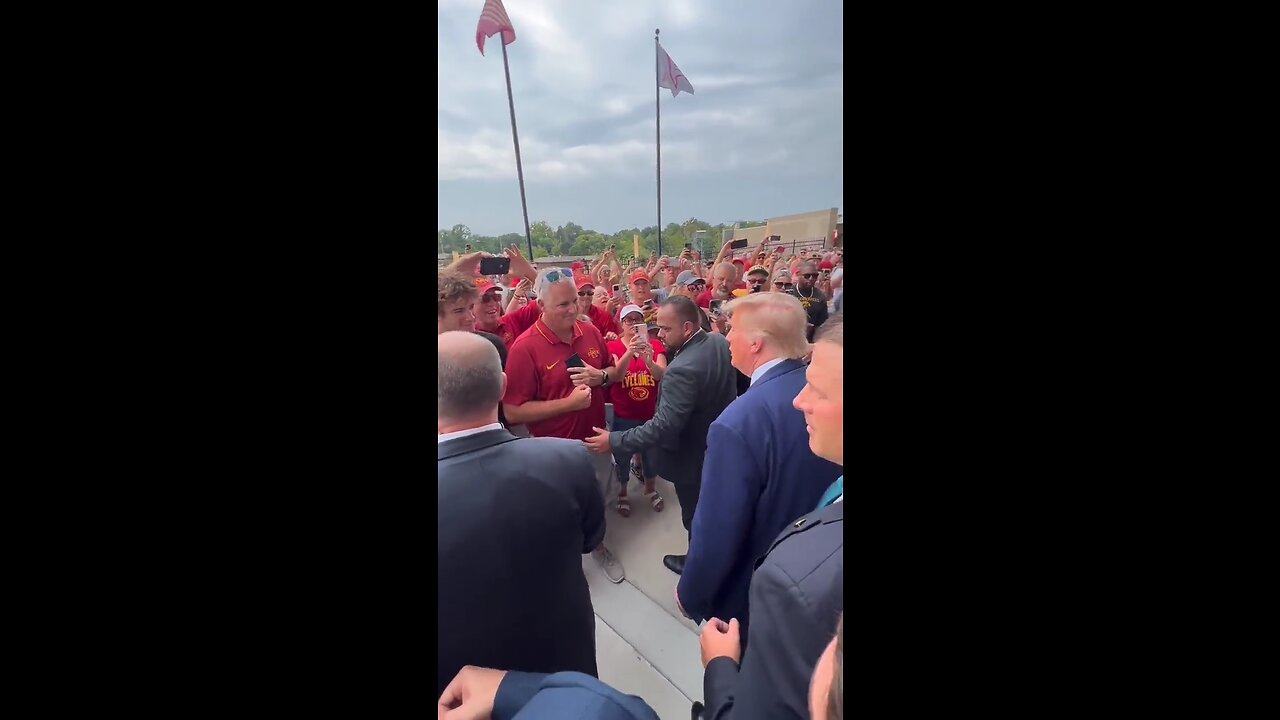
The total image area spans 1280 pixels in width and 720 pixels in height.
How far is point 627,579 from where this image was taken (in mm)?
1235

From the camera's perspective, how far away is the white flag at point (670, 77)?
1.07m

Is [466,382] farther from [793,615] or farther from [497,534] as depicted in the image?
[793,615]

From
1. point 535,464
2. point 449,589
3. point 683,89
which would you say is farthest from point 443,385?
point 683,89

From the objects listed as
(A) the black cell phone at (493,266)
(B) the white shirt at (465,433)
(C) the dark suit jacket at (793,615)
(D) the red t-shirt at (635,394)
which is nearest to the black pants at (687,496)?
(D) the red t-shirt at (635,394)

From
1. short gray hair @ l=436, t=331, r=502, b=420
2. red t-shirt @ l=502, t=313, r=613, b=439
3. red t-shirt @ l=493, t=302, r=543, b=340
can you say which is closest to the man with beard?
red t-shirt @ l=493, t=302, r=543, b=340

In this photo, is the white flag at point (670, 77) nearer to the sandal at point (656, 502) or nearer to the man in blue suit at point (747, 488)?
the man in blue suit at point (747, 488)

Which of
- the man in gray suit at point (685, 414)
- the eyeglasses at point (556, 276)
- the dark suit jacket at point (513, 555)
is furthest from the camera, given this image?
the eyeglasses at point (556, 276)

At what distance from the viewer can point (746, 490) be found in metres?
1.05

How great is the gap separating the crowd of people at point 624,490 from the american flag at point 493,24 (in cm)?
54

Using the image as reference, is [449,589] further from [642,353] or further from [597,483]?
[642,353]

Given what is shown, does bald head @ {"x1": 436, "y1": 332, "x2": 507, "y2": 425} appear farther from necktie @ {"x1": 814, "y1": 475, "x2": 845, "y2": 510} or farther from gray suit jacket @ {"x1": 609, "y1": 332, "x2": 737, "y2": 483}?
necktie @ {"x1": 814, "y1": 475, "x2": 845, "y2": 510}

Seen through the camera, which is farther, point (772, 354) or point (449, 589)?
point (772, 354)

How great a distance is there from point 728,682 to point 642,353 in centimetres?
97

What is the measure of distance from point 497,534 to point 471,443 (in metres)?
0.19
